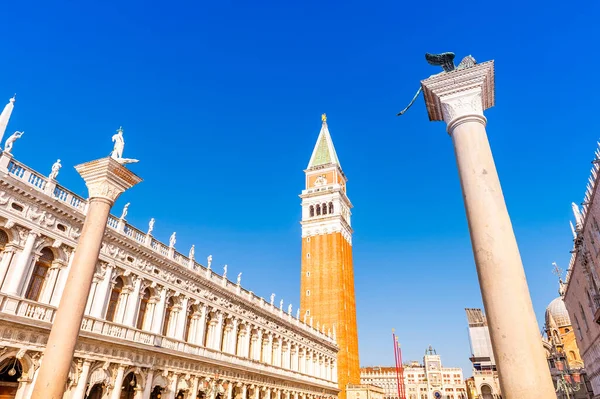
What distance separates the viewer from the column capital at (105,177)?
9672 millimetres

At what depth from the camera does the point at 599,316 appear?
21938 mm

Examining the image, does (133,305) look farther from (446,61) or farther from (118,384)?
(446,61)

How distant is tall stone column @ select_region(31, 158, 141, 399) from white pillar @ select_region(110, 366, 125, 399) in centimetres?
1379

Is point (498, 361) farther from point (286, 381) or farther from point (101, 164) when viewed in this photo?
point (286, 381)

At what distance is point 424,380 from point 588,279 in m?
91.0

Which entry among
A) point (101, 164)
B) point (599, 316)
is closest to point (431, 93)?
point (101, 164)

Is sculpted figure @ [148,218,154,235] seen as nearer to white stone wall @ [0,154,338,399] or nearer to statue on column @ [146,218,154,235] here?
statue on column @ [146,218,154,235]

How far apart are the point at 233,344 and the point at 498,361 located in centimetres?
2720

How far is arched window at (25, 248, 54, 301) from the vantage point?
17.8 metres

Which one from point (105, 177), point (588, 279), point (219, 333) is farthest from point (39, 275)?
point (588, 279)

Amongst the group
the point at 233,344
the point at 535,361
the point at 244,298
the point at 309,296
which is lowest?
the point at 535,361

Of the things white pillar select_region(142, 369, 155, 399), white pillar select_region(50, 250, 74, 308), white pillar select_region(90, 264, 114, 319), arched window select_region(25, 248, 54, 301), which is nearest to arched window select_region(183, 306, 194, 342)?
white pillar select_region(142, 369, 155, 399)

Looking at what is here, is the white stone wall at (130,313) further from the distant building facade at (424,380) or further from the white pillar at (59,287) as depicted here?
the distant building facade at (424,380)

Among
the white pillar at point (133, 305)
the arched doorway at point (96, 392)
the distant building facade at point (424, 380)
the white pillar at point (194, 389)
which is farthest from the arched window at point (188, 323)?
the distant building facade at point (424, 380)
